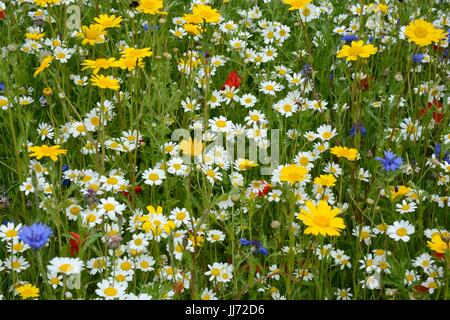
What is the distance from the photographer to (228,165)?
273 centimetres

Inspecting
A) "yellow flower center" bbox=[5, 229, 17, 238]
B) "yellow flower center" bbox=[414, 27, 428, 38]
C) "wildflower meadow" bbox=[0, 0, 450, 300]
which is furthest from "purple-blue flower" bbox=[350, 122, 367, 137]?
"yellow flower center" bbox=[5, 229, 17, 238]

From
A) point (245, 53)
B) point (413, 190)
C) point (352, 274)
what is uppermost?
point (245, 53)

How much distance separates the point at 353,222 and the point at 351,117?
710mm

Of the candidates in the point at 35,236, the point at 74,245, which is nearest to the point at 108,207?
the point at 74,245

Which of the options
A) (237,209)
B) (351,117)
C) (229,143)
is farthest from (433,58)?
(237,209)

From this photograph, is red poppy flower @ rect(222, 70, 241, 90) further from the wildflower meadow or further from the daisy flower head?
the daisy flower head

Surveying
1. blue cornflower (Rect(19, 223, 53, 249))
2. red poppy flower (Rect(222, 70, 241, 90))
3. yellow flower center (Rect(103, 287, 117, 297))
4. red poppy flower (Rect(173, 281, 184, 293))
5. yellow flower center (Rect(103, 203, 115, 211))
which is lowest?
red poppy flower (Rect(173, 281, 184, 293))

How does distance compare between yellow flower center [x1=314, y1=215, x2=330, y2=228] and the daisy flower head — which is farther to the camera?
the daisy flower head

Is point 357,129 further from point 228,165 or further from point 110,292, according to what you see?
point 110,292

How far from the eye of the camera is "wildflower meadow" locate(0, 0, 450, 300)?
2.27m

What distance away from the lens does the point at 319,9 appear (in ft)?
12.5

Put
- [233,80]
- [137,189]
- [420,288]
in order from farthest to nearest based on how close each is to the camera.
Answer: [233,80] → [137,189] → [420,288]

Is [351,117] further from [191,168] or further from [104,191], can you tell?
[104,191]

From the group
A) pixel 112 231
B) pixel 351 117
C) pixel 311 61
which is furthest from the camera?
pixel 311 61
